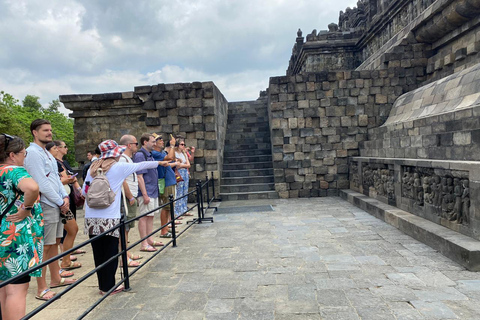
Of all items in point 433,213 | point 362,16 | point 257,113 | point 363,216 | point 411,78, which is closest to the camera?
point 433,213

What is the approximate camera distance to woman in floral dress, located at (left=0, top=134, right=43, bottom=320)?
2.32 m

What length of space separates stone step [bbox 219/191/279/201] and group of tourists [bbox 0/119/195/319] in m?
3.85

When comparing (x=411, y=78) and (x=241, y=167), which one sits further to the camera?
(x=241, y=167)

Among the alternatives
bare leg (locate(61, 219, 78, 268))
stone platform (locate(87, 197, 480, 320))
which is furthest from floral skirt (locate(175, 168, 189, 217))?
bare leg (locate(61, 219, 78, 268))

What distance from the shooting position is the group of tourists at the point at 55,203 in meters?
2.35

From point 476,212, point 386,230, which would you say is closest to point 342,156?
point 386,230

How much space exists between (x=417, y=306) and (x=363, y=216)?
12.9 ft

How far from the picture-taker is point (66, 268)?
14.3 feet

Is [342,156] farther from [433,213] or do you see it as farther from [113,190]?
[113,190]

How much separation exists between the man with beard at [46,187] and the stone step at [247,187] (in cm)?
638

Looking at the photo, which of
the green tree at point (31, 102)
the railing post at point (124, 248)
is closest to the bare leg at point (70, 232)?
the railing post at point (124, 248)

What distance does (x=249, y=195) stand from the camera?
376 inches

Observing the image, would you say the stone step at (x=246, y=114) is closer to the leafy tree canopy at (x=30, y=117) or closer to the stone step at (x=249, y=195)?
the stone step at (x=249, y=195)

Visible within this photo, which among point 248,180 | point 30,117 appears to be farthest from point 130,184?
point 30,117
